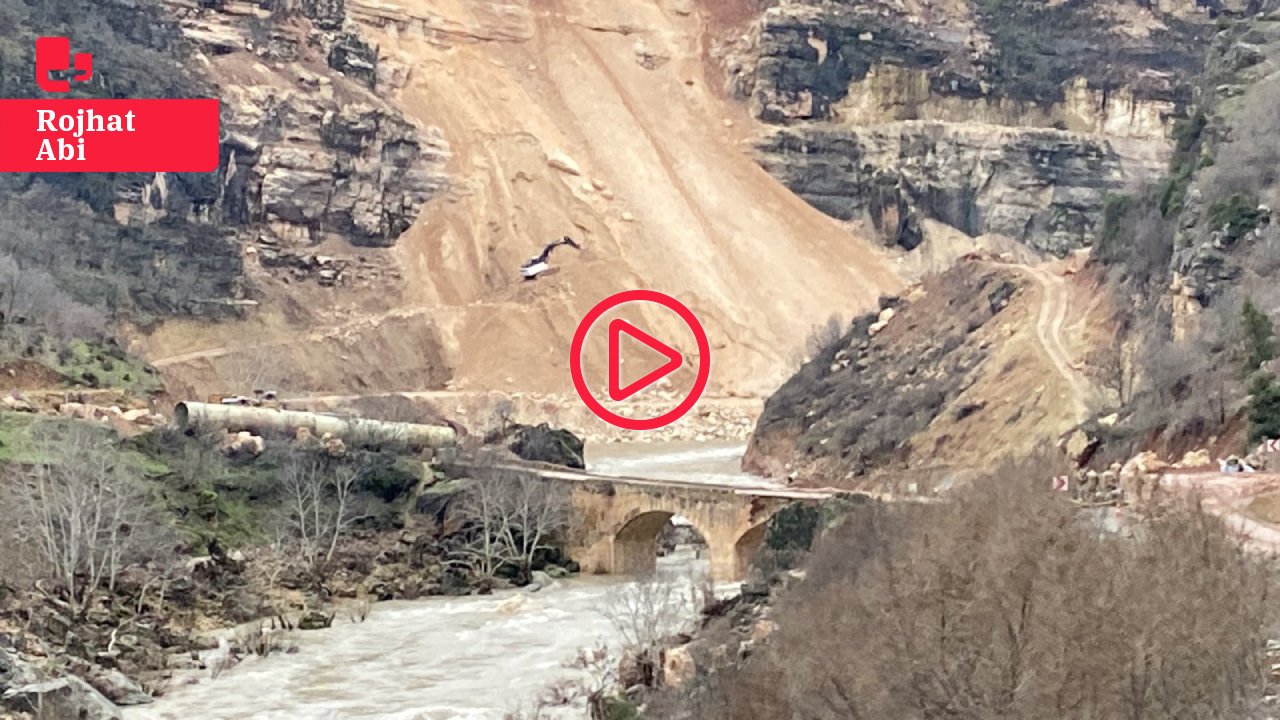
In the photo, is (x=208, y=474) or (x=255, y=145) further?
(x=255, y=145)

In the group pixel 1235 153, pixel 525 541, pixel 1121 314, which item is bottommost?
pixel 525 541

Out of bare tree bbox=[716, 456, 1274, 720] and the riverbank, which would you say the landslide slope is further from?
bare tree bbox=[716, 456, 1274, 720]

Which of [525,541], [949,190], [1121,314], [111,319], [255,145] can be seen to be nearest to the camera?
[525,541]

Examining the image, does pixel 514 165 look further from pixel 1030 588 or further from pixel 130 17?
pixel 1030 588

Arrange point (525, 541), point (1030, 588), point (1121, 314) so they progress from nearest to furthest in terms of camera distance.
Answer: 1. point (1030, 588)
2. point (525, 541)
3. point (1121, 314)

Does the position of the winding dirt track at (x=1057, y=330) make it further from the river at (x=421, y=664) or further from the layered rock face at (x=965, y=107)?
the layered rock face at (x=965, y=107)

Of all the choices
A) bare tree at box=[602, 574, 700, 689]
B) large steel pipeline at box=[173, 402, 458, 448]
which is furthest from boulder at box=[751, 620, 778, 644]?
large steel pipeline at box=[173, 402, 458, 448]

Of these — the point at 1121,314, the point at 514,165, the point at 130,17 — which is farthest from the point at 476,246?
the point at 1121,314
